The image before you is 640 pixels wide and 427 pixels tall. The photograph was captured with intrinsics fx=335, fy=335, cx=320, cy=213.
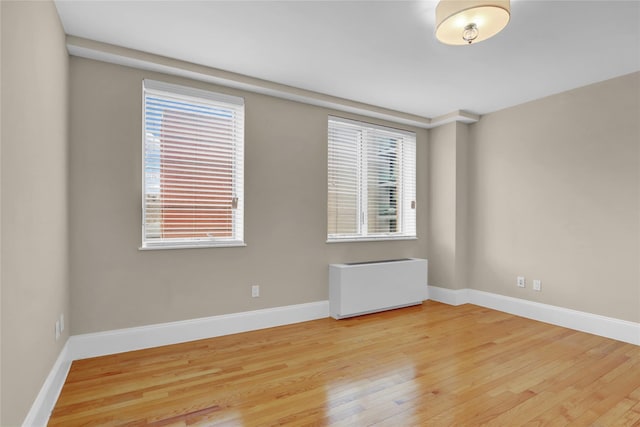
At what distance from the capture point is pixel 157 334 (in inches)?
122

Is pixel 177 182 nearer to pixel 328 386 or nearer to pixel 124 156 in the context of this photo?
pixel 124 156

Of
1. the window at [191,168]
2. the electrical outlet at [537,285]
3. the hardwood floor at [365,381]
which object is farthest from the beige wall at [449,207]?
the window at [191,168]

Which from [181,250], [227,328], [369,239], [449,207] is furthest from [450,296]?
[181,250]

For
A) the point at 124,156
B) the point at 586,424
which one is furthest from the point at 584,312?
the point at 124,156

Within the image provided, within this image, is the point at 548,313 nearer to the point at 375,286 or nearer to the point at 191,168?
the point at 375,286

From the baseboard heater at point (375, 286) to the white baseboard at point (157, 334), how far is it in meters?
0.30

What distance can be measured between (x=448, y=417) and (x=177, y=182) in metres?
2.93

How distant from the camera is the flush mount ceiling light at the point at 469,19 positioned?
2.08 metres

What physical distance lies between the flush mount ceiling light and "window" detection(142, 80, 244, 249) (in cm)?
213

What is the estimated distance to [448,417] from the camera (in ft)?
6.61

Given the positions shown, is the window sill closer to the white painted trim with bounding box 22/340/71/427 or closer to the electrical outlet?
the electrical outlet

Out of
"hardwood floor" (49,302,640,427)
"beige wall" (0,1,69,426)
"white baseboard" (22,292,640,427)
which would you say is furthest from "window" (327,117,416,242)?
"beige wall" (0,1,69,426)

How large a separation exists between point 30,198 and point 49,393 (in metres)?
1.22

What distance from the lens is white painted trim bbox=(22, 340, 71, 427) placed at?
176cm
